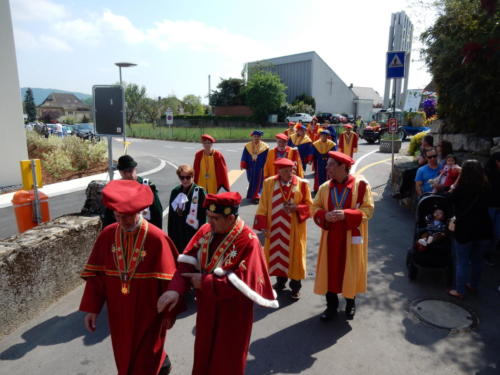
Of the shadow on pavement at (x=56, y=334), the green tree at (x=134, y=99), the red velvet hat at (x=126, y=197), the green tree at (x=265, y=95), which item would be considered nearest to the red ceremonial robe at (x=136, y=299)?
the red velvet hat at (x=126, y=197)

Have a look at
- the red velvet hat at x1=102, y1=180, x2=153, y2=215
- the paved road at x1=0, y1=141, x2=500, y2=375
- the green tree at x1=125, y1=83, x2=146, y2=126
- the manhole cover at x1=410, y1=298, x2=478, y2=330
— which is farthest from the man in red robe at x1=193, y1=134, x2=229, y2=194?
the green tree at x1=125, y1=83, x2=146, y2=126

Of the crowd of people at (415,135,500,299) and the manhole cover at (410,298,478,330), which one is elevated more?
the crowd of people at (415,135,500,299)

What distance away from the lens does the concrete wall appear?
10.9 m

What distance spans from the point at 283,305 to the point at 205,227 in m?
2.43

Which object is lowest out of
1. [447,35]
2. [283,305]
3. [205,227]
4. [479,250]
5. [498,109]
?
[283,305]

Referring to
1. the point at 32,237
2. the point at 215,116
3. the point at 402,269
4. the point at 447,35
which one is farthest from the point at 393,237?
the point at 215,116

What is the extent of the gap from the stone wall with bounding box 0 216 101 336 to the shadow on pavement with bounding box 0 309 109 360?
0.81 ft

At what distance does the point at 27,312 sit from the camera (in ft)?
14.1

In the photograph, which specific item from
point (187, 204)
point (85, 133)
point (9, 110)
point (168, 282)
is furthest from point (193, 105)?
point (168, 282)

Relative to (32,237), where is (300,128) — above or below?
above

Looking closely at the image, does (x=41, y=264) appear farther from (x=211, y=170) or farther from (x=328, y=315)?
(x=211, y=170)

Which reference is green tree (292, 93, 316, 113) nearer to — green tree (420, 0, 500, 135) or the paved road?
green tree (420, 0, 500, 135)

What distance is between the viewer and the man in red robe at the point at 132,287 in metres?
2.74

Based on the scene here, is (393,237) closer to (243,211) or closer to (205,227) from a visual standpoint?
(243,211)
